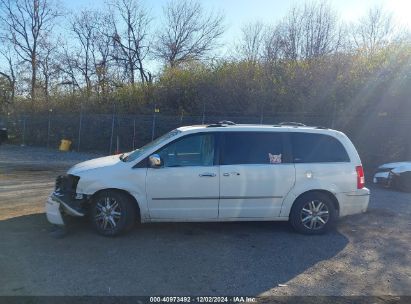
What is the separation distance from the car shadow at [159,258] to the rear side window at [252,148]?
1.18 m

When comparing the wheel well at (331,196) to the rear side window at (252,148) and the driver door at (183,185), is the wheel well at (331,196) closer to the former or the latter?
the rear side window at (252,148)

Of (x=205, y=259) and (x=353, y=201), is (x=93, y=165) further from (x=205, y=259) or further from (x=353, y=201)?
(x=353, y=201)

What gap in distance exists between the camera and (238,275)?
17.2 ft

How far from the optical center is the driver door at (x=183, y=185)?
6555 mm

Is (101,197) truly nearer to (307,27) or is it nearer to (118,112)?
(118,112)

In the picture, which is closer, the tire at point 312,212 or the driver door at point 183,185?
the driver door at point 183,185

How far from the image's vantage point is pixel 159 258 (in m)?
5.76

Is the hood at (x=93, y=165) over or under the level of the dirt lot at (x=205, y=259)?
over

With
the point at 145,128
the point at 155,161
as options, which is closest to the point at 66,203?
the point at 155,161

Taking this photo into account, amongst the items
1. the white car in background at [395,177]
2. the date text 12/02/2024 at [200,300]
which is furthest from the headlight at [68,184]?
the white car in background at [395,177]

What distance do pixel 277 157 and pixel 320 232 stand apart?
1.38 m

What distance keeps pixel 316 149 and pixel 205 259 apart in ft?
8.85

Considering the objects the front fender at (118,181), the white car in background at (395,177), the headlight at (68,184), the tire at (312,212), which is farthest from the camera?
the white car in background at (395,177)

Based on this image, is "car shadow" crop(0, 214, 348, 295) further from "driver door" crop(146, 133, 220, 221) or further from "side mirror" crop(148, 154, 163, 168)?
"side mirror" crop(148, 154, 163, 168)
